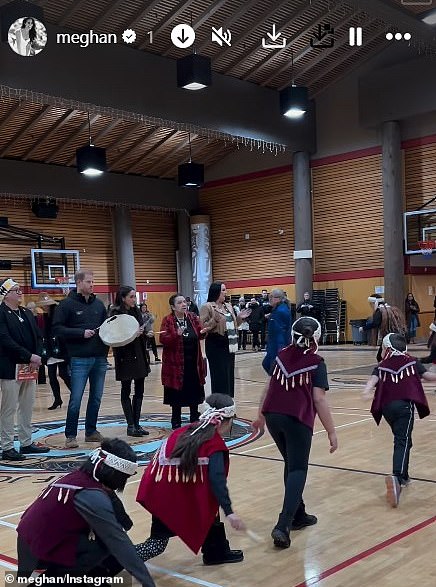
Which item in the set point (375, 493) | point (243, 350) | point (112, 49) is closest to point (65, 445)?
point (375, 493)

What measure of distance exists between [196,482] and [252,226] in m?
20.8

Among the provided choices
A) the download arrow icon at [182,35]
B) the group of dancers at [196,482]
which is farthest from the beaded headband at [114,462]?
the download arrow icon at [182,35]

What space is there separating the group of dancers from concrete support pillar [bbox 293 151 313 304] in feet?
53.7

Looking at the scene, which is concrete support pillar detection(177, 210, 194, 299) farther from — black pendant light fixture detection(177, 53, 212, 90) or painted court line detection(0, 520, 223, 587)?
painted court line detection(0, 520, 223, 587)

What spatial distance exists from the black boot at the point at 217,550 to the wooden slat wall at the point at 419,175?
1712 cm

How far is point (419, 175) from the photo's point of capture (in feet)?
64.2

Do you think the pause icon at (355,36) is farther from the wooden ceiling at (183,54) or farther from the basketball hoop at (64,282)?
the basketball hoop at (64,282)

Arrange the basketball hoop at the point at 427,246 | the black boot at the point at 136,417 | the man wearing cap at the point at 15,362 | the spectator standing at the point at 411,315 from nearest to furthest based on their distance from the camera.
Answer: the man wearing cap at the point at 15,362, the black boot at the point at 136,417, the basketball hoop at the point at 427,246, the spectator standing at the point at 411,315

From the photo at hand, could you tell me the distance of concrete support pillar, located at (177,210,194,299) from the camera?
2515 centimetres

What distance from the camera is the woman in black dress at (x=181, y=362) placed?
6.85m

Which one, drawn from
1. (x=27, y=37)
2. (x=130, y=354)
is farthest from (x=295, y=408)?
(x=27, y=37)

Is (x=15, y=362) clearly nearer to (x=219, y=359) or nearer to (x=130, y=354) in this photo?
(x=130, y=354)

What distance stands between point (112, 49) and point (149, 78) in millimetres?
1173

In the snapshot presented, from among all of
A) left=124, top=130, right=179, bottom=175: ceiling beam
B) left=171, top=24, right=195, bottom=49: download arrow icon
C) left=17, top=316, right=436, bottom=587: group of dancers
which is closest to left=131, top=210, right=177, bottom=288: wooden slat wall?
left=124, top=130, right=179, bottom=175: ceiling beam
